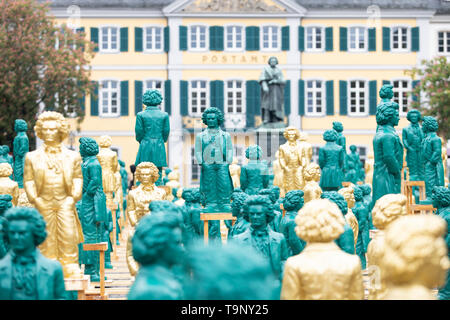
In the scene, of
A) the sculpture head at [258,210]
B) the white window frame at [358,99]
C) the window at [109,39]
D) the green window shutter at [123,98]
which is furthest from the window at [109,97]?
the sculpture head at [258,210]

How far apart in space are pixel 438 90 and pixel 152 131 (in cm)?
2495

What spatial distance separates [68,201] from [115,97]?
1308 inches

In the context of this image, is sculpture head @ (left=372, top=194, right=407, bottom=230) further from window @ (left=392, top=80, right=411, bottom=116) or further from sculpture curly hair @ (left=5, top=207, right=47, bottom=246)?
window @ (left=392, top=80, right=411, bottom=116)

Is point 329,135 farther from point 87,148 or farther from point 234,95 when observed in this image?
point 234,95

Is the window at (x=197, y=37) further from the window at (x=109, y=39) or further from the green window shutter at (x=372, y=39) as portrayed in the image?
the green window shutter at (x=372, y=39)

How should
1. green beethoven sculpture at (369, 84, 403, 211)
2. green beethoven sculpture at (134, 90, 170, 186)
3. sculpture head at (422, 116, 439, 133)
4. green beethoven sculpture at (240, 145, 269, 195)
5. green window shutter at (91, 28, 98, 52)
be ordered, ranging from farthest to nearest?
1. green window shutter at (91, 28, 98, 52)
2. green beethoven sculpture at (240, 145, 269, 195)
3. sculpture head at (422, 116, 439, 133)
4. green beethoven sculpture at (134, 90, 170, 186)
5. green beethoven sculpture at (369, 84, 403, 211)

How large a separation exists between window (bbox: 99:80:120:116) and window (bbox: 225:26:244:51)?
5982 millimetres

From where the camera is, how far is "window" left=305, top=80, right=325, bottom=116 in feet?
135

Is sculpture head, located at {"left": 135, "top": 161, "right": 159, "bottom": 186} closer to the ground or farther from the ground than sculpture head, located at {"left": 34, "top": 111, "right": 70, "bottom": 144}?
closer to the ground

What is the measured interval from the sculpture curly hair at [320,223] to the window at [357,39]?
3706 centimetres

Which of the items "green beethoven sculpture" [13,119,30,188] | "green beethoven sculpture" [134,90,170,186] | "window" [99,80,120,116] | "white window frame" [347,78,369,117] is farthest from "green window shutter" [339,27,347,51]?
"green beethoven sculpture" [134,90,170,186]

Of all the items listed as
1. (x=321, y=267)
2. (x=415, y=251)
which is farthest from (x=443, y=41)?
(x=415, y=251)

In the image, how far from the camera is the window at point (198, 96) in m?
40.8
